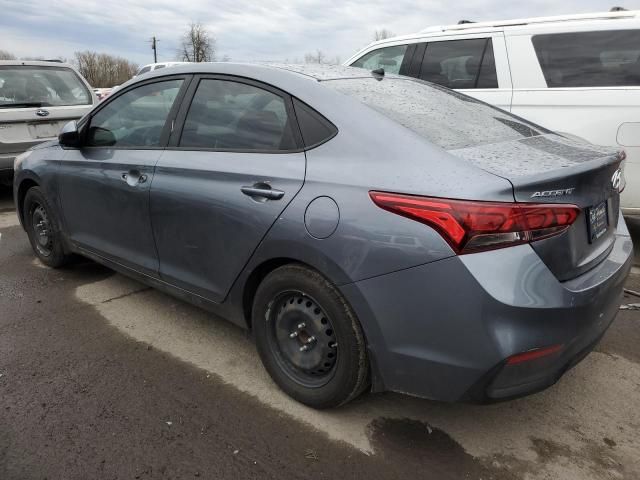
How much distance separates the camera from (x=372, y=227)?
82.4 inches

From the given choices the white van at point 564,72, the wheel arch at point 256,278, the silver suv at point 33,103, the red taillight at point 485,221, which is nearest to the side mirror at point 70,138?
the wheel arch at point 256,278

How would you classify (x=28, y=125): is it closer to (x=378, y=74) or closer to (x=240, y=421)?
(x=378, y=74)

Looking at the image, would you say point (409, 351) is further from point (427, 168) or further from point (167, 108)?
point (167, 108)

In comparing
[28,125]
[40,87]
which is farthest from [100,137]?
[40,87]

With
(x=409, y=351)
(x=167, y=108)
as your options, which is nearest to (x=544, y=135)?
(x=409, y=351)

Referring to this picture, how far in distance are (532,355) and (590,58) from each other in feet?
12.7

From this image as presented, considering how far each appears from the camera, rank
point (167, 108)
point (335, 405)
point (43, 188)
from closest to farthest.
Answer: point (335, 405) → point (167, 108) → point (43, 188)

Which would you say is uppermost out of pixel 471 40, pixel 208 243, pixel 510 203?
pixel 471 40

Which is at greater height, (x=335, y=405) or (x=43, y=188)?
(x=43, y=188)

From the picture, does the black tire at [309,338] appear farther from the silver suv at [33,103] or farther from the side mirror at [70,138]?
the silver suv at [33,103]

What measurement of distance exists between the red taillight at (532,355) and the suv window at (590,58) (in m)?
3.59

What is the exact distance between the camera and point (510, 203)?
76.0 inches

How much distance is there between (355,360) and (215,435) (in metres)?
0.75

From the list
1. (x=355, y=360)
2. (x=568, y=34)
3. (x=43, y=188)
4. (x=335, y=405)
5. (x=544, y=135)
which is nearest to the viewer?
(x=355, y=360)
